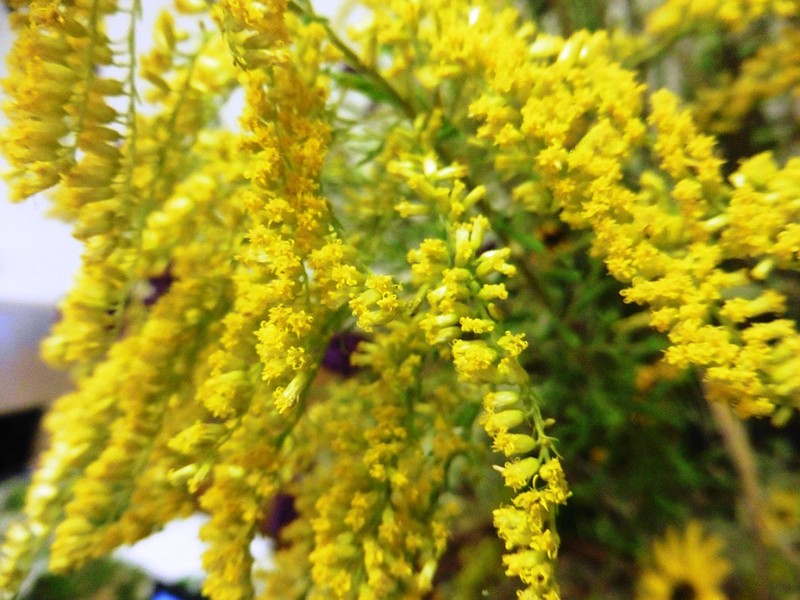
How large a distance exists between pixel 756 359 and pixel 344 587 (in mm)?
226

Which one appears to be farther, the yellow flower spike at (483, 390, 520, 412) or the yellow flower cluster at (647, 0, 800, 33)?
the yellow flower cluster at (647, 0, 800, 33)

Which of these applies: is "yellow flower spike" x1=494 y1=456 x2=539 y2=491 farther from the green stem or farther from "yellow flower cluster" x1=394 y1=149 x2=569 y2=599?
the green stem

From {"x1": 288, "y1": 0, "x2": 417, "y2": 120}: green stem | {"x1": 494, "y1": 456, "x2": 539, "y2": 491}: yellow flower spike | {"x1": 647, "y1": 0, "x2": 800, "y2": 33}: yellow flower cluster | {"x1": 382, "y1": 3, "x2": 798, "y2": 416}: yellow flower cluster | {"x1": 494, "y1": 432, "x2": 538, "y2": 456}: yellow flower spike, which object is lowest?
{"x1": 494, "y1": 456, "x2": 539, "y2": 491}: yellow flower spike

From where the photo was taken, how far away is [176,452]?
1.13ft

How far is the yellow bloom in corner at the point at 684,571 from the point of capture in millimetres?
476

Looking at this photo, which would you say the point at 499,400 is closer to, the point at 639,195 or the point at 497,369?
the point at 497,369

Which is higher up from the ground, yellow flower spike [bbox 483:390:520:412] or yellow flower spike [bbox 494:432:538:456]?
yellow flower spike [bbox 483:390:520:412]

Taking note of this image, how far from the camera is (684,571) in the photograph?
0.48 metres

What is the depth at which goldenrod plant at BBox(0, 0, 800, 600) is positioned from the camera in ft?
0.90

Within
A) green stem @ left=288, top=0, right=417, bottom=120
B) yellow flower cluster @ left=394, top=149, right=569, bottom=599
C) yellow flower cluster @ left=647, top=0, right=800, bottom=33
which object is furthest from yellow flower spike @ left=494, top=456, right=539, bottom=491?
yellow flower cluster @ left=647, top=0, right=800, bottom=33

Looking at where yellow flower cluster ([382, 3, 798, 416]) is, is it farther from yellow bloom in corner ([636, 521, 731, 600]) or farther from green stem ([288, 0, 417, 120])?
yellow bloom in corner ([636, 521, 731, 600])

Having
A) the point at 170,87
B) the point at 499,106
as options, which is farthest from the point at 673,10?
→ the point at 170,87

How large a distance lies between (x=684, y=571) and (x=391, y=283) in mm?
389

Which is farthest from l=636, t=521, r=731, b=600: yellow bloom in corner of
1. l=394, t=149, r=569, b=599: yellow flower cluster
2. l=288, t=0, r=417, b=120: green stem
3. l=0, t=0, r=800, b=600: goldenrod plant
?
l=288, t=0, r=417, b=120: green stem
